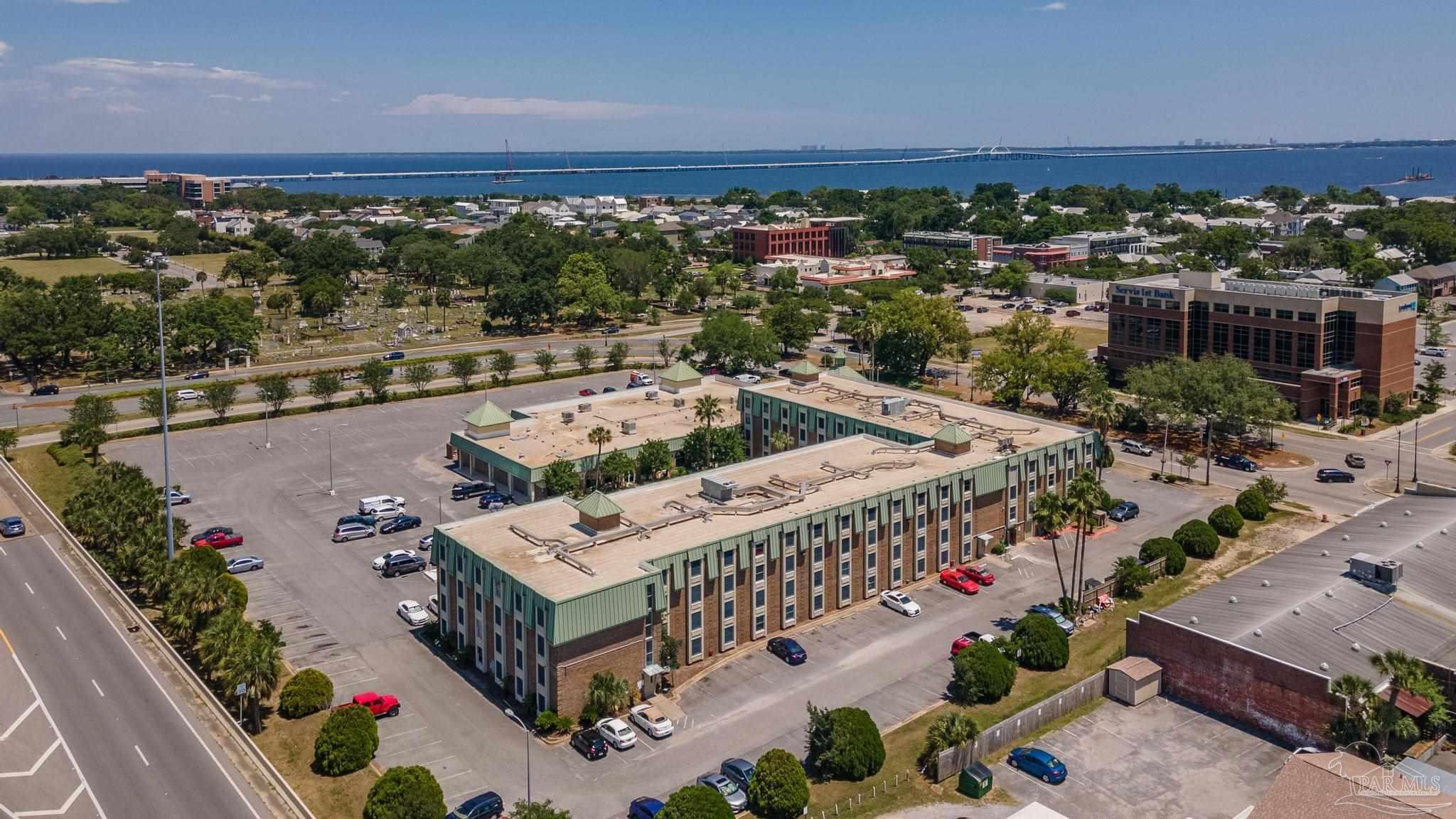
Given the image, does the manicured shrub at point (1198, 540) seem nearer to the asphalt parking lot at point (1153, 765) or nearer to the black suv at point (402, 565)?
the asphalt parking lot at point (1153, 765)

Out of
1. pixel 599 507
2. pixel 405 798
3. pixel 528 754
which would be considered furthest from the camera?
pixel 599 507

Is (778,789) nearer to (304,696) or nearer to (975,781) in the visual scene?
(975,781)

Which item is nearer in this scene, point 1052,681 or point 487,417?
point 1052,681

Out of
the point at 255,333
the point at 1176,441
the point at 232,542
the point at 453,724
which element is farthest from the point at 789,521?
the point at 255,333

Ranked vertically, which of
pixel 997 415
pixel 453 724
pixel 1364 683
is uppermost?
pixel 997 415

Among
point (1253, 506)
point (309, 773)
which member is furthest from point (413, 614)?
point (1253, 506)

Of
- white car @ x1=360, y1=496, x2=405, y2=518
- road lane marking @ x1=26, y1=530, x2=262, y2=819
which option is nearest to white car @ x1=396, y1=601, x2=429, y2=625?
road lane marking @ x1=26, y1=530, x2=262, y2=819

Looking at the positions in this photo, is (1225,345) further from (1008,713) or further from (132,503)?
(132,503)

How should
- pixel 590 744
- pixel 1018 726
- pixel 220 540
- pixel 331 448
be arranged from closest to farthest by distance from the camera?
pixel 590 744 → pixel 1018 726 → pixel 220 540 → pixel 331 448
